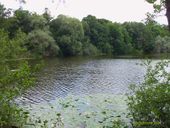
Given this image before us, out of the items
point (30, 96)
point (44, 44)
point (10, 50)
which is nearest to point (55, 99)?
point (30, 96)

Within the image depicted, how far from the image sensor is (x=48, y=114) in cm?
1933

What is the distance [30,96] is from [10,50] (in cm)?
1278

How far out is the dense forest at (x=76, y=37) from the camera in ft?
226

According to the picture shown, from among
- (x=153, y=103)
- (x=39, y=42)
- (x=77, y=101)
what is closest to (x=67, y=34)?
(x=39, y=42)

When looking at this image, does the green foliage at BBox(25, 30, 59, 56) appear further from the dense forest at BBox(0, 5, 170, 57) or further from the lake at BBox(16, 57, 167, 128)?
the lake at BBox(16, 57, 167, 128)

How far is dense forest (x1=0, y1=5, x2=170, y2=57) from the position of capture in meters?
68.8

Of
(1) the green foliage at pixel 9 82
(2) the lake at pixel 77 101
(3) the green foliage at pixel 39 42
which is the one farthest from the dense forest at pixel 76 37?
(1) the green foliage at pixel 9 82

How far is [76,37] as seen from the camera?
78.2 m

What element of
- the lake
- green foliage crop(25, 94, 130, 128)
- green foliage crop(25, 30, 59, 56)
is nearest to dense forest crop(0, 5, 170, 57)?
green foliage crop(25, 30, 59, 56)

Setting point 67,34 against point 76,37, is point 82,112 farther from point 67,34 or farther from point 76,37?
point 76,37

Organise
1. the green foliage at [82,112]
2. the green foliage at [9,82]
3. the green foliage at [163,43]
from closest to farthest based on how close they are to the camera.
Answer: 1. the green foliage at [9,82]
2. the green foliage at [163,43]
3. the green foliage at [82,112]

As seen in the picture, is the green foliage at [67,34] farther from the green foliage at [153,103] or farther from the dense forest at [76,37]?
the green foliage at [153,103]

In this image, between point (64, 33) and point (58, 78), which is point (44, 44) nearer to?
point (64, 33)

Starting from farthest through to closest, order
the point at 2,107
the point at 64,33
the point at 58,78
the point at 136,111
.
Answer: the point at 64,33
the point at 58,78
the point at 136,111
the point at 2,107
